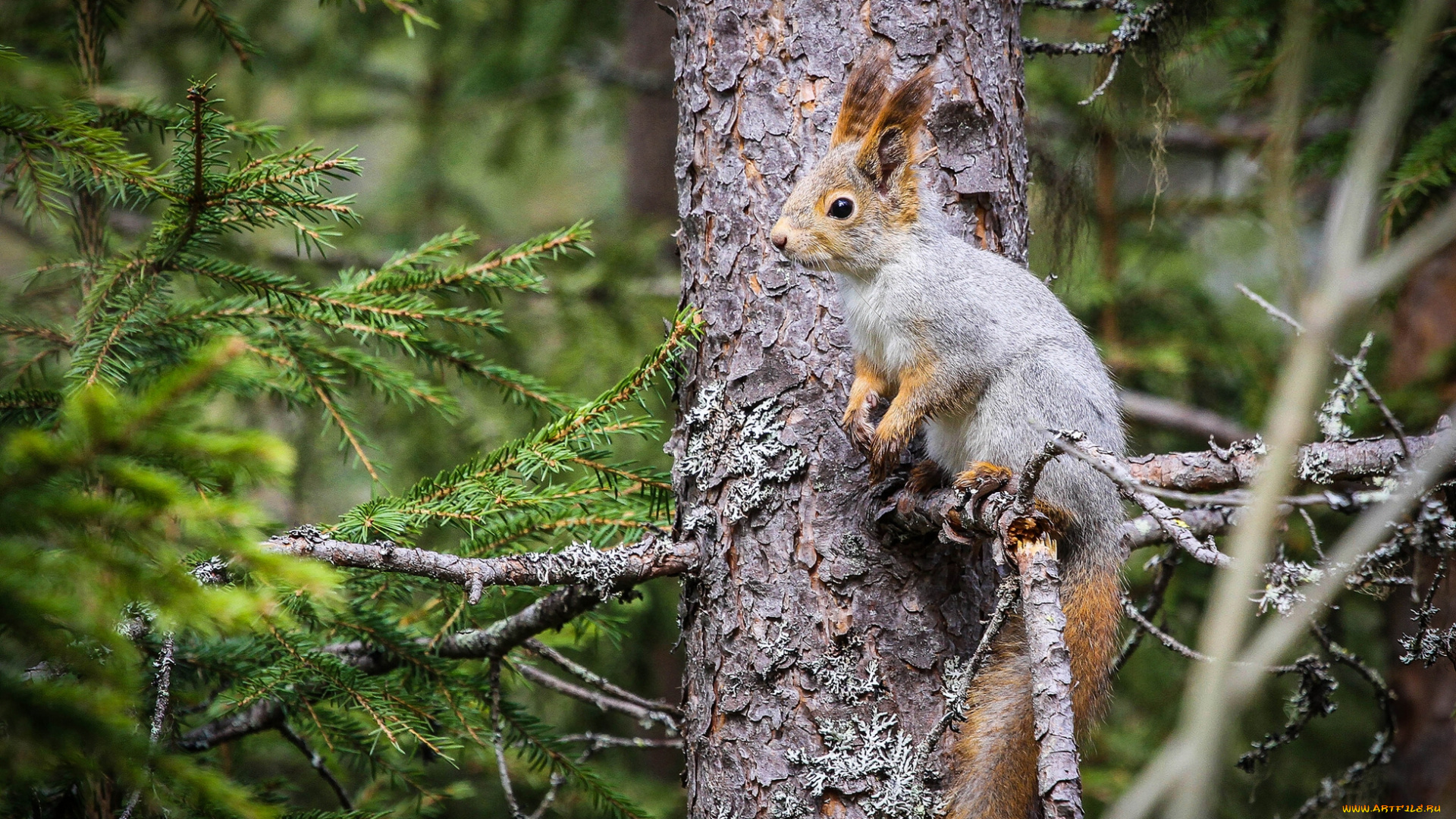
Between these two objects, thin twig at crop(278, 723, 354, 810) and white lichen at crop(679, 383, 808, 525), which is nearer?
Result: white lichen at crop(679, 383, 808, 525)

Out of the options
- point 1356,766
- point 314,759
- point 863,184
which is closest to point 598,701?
point 314,759

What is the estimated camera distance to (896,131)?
1.98 metres

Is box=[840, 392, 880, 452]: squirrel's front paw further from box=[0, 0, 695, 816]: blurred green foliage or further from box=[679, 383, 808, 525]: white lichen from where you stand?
box=[0, 0, 695, 816]: blurred green foliage

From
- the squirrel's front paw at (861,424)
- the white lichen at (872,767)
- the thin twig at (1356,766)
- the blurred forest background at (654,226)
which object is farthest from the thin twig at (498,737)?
the thin twig at (1356,766)

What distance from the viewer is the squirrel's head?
6.12 ft

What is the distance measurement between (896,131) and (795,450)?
2.38 feet

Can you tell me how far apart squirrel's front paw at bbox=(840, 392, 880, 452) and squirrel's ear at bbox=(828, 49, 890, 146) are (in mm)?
561

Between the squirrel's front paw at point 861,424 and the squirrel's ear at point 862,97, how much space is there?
1.84ft

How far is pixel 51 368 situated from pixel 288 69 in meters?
2.82

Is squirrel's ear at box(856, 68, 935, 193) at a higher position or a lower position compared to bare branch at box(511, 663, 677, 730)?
higher

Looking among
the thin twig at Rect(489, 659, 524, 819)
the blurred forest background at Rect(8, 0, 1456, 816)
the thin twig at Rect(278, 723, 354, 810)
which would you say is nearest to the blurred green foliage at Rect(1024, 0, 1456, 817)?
the blurred forest background at Rect(8, 0, 1456, 816)

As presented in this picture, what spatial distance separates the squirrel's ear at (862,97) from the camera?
185cm

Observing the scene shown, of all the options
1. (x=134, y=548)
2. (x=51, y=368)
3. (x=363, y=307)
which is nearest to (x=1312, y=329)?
(x=134, y=548)

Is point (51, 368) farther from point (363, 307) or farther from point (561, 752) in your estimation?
point (561, 752)
